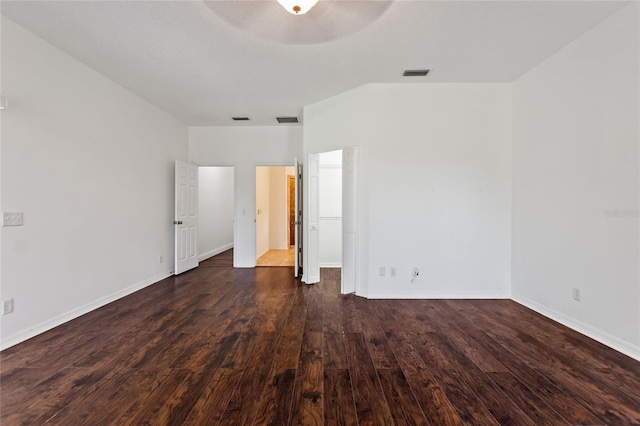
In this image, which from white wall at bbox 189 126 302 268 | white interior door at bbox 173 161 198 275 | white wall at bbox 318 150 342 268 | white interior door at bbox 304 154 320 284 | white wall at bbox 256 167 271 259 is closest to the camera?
white interior door at bbox 304 154 320 284

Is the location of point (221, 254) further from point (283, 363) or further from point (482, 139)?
point (482, 139)

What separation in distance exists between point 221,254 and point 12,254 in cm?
475

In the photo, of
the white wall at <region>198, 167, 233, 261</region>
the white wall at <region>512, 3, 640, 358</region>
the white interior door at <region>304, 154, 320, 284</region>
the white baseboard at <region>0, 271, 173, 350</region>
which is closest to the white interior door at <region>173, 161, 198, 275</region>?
the white baseboard at <region>0, 271, 173, 350</region>

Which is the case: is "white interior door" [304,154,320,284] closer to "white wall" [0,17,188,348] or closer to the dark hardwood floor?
the dark hardwood floor

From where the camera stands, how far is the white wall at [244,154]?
5.62 m

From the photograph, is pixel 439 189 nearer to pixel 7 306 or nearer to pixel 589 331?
pixel 589 331

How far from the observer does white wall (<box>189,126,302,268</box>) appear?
18.4 ft

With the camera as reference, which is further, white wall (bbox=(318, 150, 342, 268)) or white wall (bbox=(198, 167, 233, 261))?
white wall (bbox=(198, 167, 233, 261))

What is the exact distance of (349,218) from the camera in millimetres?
3891

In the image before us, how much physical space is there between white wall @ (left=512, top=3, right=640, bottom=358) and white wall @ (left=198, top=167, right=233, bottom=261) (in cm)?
617

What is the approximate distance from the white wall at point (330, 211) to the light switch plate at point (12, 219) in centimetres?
411

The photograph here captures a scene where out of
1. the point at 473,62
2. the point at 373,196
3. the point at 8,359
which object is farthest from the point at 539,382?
the point at 8,359

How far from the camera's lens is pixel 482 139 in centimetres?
368

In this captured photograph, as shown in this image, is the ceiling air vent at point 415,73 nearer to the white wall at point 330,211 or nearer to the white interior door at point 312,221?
the white interior door at point 312,221
